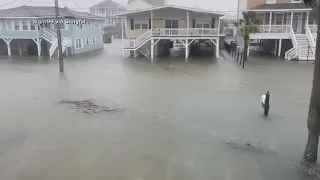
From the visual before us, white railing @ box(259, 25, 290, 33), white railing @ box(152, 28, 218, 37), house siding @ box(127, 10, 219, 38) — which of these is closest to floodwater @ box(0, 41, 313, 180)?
white railing @ box(152, 28, 218, 37)

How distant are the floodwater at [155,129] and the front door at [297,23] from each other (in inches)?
561

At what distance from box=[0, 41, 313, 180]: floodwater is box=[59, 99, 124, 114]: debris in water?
0.37 m

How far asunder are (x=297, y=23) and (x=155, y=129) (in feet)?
90.2

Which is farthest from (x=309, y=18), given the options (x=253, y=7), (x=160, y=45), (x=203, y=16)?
(x=160, y=45)

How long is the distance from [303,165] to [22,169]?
7224mm

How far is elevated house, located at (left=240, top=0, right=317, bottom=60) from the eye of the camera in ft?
96.1

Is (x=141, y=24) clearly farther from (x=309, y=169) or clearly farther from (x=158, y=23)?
(x=309, y=169)

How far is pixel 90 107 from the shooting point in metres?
13.9

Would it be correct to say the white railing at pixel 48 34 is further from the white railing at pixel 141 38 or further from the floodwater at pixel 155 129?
the floodwater at pixel 155 129

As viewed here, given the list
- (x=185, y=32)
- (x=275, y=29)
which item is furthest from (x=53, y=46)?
(x=275, y=29)

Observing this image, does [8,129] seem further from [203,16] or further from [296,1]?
[296,1]

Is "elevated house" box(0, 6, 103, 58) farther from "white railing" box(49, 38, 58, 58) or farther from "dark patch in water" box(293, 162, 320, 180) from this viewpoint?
"dark patch in water" box(293, 162, 320, 180)

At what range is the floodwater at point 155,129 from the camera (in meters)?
8.04

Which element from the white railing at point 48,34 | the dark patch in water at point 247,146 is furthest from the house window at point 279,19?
the dark patch in water at point 247,146
